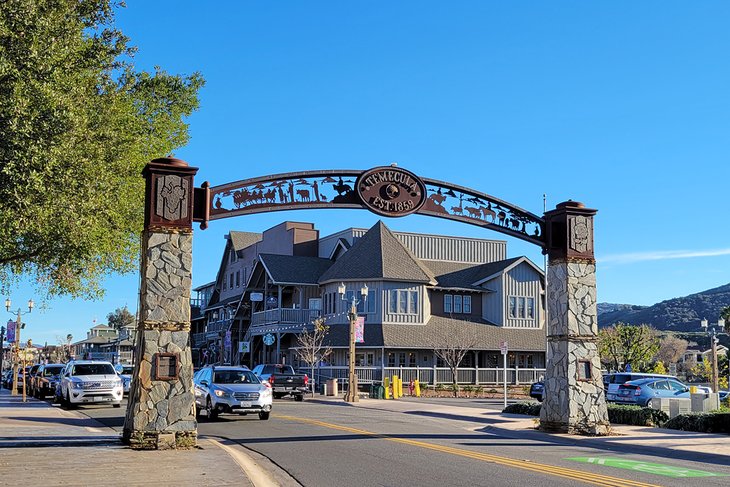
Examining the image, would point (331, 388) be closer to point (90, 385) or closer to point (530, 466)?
point (90, 385)

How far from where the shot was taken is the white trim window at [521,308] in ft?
170

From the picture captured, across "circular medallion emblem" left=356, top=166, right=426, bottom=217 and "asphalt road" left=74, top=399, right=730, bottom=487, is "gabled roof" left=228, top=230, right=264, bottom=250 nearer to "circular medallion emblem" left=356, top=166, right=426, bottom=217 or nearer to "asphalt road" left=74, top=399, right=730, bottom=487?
"asphalt road" left=74, top=399, right=730, bottom=487

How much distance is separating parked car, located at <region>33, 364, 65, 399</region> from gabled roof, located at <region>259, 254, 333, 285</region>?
17340 millimetres

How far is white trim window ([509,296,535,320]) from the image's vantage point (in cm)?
5188

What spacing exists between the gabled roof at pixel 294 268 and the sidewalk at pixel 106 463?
35777 millimetres

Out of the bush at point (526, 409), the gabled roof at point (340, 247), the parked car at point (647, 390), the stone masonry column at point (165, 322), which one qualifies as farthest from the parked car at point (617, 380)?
the gabled roof at point (340, 247)

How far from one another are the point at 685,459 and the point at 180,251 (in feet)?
34.8

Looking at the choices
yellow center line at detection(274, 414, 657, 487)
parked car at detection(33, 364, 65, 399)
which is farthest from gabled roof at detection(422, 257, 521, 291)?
yellow center line at detection(274, 414, 657, 487)

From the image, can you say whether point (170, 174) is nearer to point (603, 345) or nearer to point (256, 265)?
point (256, 265)

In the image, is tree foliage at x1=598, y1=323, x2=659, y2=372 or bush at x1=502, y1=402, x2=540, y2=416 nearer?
bush at x1=502, y1=402, x2=540, y2=416

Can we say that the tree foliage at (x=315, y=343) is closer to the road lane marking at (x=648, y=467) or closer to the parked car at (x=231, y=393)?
the parked car at (x=231, y=393)

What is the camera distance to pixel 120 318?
15462 centimetres

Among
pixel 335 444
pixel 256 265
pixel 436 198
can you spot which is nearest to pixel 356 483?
pixel 335 444

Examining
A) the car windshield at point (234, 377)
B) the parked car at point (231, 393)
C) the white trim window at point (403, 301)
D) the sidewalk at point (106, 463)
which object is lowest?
the sidewalk at point (106, 463)
